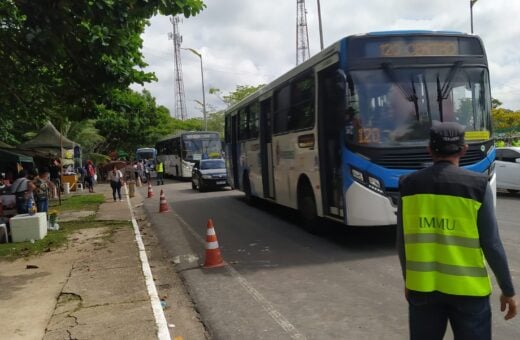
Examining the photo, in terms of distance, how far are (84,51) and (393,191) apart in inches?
252

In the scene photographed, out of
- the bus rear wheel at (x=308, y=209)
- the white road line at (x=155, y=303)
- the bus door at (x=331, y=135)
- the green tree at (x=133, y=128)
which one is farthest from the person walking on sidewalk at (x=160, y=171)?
the bus door at (x=331, y=135)

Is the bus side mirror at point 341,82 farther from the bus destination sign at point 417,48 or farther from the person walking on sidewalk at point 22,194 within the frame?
the person walking on sidewalk at point 22,194

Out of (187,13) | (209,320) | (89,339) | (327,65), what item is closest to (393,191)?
(327,65)

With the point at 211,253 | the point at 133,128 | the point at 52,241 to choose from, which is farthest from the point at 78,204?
the point at 133,128

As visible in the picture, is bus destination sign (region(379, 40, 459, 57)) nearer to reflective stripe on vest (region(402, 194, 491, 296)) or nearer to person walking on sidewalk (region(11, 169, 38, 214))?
reflective stripe on vest (region(402, 194, 491, 296))

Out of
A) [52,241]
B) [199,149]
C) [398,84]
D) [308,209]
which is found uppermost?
[398,84]

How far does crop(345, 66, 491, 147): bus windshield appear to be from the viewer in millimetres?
7867

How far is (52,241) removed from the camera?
440 inches

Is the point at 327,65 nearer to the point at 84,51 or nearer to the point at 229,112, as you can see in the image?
the point at 84,51

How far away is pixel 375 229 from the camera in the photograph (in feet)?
34.3

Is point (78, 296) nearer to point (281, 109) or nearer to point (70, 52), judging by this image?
point (70, 52)

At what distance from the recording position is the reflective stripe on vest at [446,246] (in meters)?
2.66

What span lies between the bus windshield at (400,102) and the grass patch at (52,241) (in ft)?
21.8

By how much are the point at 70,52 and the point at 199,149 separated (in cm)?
2503
